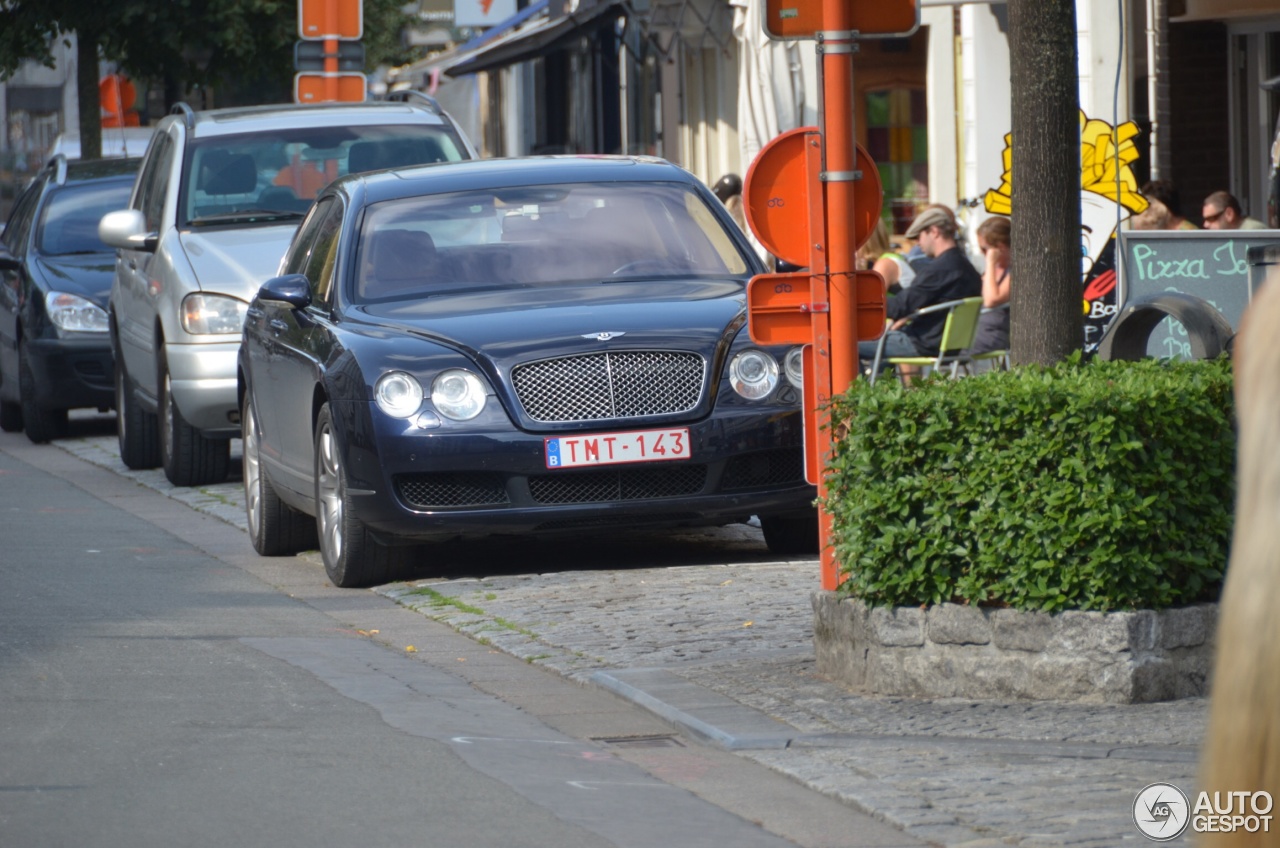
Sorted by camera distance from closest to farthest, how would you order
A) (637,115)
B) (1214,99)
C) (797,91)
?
1. (1214,99)
2. (797,91)
3. (637,115)

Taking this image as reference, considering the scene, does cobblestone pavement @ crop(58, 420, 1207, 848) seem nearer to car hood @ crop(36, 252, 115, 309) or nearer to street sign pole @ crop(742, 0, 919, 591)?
street sign pole @ crop(742, 0, 919, 591)

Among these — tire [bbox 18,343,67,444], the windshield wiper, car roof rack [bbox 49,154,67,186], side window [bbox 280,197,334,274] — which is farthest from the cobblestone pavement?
car roof rack [bbox 49,154,67,186]

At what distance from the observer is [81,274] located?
1703 centimetres

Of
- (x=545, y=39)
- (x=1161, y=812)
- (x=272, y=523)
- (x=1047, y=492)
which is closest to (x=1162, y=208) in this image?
(x=272, y=523)

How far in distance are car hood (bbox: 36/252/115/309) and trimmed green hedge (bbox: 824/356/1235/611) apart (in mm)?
11155

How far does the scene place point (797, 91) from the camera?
64.2ft

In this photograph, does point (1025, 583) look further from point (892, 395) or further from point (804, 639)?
point (804, 639)

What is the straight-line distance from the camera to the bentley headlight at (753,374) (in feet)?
28.9

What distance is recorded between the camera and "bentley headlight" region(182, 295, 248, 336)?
12.6m

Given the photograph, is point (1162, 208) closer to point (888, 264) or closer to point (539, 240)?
point (888, 264)

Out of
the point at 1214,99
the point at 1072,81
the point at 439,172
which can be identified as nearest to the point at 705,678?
the point at 1072,81

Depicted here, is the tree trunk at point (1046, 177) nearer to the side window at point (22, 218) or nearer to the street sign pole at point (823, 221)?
the street sign pole at point (823, 221)

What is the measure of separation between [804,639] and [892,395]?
1.25 metres

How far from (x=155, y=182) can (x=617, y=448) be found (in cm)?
641
